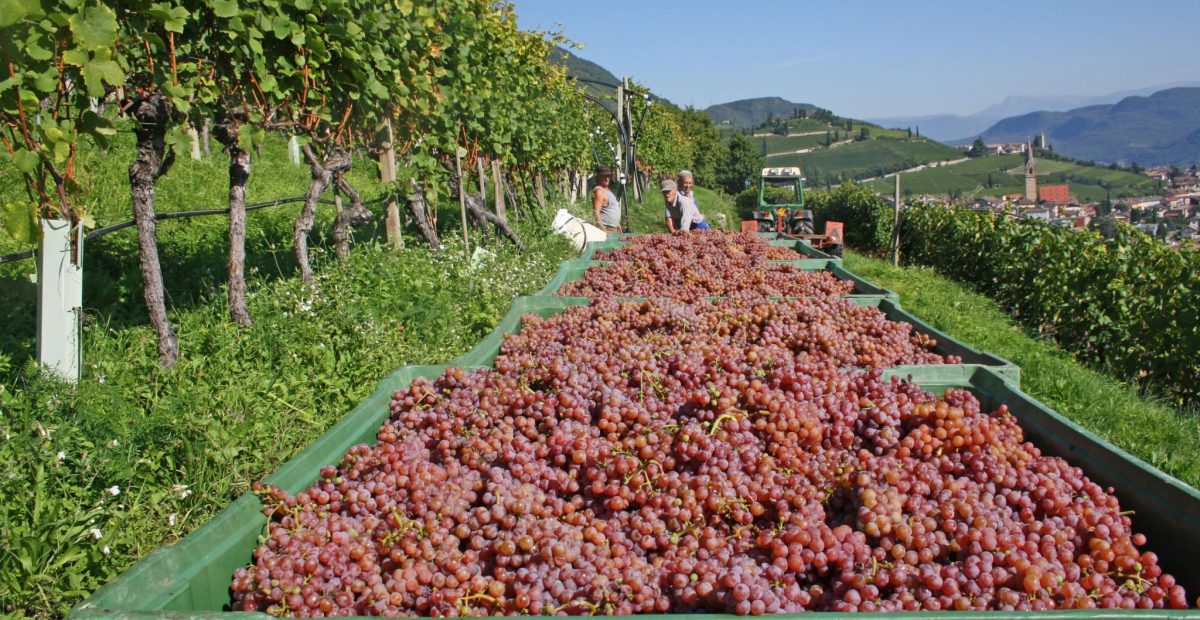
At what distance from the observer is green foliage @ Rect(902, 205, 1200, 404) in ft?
24.3

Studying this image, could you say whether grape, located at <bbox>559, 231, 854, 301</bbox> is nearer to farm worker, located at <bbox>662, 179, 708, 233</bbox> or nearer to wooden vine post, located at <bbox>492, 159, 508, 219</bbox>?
farm worker, located at <bbox>662, 179, 708, 233</bbox>

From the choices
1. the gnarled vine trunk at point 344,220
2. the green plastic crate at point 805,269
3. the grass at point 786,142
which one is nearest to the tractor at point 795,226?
the green plastic crate at point 805,269

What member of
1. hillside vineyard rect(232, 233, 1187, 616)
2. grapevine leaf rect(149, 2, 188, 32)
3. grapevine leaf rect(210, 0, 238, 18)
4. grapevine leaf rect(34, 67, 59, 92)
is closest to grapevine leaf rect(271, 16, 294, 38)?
grapevine leaf rect(210, 0, 238, 18)

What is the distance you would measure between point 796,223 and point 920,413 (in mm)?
16225

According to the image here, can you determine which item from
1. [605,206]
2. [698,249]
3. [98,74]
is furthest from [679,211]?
[98,74]

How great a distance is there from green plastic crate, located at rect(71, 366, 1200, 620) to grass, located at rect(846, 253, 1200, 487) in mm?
2921

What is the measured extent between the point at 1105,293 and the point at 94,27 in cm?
1004

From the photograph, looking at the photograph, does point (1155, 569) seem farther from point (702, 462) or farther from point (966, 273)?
point (966, 273)

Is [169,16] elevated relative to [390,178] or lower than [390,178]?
elevated

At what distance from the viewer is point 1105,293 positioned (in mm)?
9023

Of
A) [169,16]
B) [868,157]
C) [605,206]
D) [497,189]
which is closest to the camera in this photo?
[169,16]

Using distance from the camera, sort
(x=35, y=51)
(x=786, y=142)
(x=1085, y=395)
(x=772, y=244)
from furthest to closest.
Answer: (x=786, y=142)
(x=772, y=244)
(x=1085, y=395)
(x=35, y=51)

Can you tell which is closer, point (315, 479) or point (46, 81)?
point (315, 479)

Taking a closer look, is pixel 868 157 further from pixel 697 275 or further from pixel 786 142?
pixel 697 275
